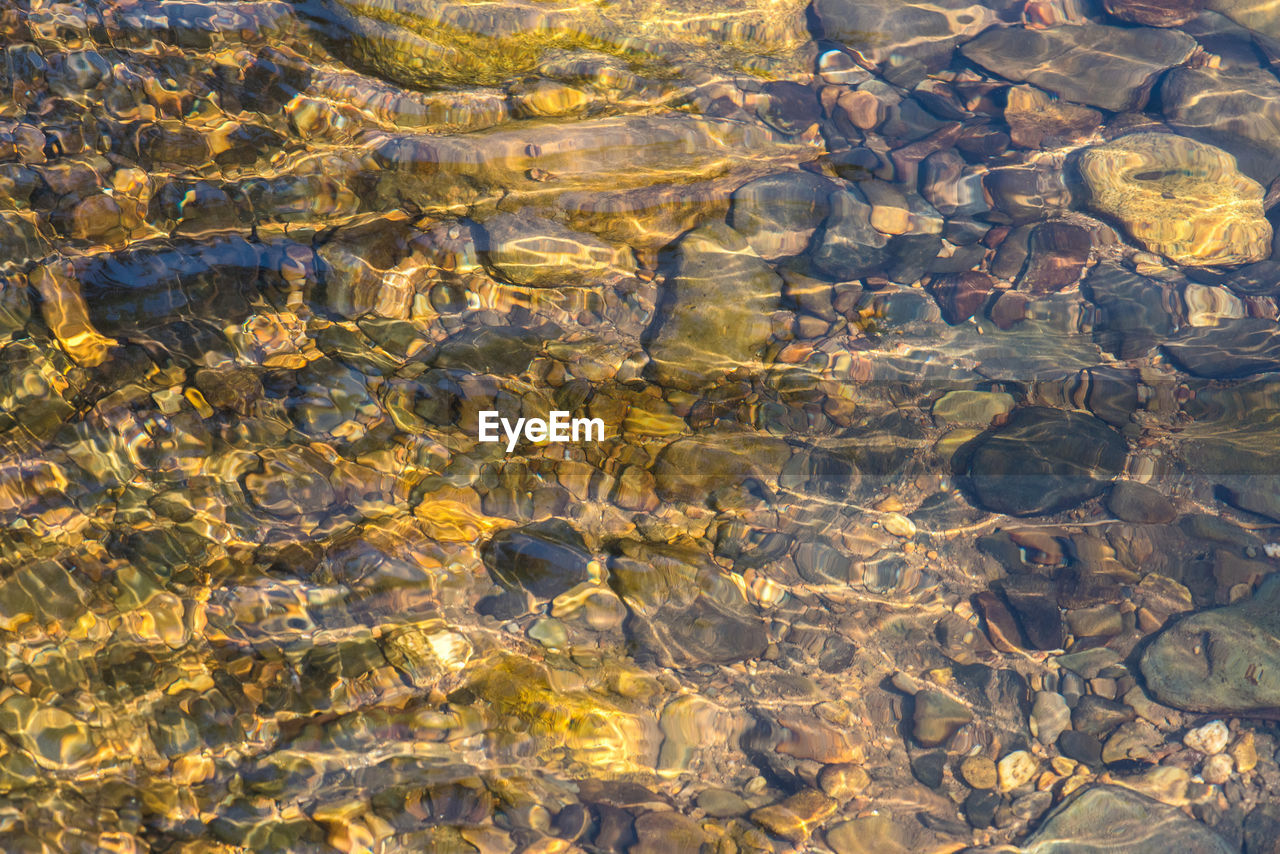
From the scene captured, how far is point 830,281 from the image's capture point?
4801 mm

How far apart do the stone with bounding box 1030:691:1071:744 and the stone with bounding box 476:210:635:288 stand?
3104 millimetres

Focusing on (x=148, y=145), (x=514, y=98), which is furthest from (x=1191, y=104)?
(x=148, y=145)

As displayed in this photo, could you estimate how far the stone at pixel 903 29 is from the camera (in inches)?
224

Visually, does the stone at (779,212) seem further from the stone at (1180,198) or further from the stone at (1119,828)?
the stone at (1119,828)

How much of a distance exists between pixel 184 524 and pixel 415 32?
3.38 meters

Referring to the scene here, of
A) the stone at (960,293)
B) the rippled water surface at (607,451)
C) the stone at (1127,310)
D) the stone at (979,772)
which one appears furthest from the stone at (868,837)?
the stone at (1127,310)

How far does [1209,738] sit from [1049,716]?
732 mm

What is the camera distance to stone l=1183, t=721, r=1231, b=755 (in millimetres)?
3889

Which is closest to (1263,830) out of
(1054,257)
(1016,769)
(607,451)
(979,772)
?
(1016,769)

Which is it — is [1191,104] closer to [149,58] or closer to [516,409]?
[516,409]

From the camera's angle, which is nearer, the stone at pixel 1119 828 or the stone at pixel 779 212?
the stone at pixel 1119 828

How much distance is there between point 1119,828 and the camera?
146 inches

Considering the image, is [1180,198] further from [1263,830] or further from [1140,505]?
[1263,830]

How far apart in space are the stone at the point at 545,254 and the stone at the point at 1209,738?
3.69 metres
